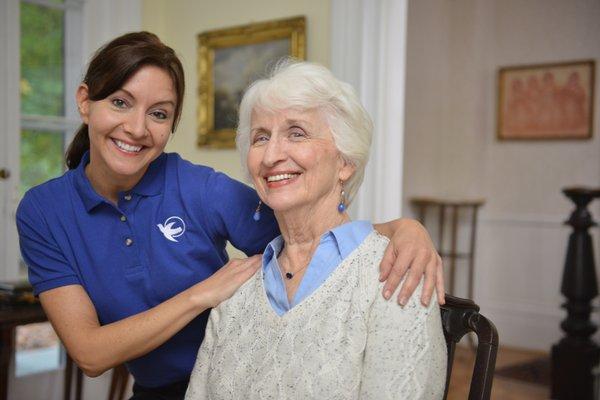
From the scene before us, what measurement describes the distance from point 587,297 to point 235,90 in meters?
2.19

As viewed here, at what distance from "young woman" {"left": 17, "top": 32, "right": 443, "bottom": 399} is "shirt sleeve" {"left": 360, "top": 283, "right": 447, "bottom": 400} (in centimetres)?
25

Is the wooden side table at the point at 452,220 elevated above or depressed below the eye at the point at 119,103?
below

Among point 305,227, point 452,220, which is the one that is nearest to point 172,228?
point 305,227

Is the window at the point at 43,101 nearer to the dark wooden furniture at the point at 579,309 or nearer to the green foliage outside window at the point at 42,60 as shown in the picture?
the green foliage outside window at the point at 42,60

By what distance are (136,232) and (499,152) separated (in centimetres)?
421

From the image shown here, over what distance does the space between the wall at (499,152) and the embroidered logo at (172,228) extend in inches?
147

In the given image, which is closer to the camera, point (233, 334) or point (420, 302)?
point (420, 302)

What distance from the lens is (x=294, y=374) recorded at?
1299 mm

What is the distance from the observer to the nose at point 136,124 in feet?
5.01

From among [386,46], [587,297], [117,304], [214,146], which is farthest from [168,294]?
[587,297]

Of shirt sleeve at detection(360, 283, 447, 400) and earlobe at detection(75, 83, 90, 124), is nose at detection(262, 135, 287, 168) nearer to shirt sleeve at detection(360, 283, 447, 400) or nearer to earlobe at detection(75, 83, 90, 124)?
shirt sleeve at detection(360, 283, 447, 400)

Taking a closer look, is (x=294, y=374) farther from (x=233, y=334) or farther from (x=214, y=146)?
(x=214, y=146)

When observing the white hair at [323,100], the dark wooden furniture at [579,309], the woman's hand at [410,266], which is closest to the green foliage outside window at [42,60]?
the white hair at [323,100]

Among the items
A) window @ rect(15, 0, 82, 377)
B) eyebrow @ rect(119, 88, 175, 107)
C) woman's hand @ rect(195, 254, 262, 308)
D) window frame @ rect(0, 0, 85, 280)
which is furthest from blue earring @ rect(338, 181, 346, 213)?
window @ rect(15, 0, 82, 377)
